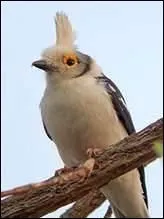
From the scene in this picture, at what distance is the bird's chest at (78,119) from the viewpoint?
504cm

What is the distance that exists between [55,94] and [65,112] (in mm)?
252

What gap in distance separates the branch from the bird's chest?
3.73 feet

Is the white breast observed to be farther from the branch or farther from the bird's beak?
the branch

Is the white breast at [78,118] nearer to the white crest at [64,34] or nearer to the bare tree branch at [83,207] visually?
the bare tree branch at [83,207]

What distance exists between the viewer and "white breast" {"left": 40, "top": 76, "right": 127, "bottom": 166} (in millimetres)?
5043

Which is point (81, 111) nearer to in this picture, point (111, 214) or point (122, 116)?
point (122, 116)

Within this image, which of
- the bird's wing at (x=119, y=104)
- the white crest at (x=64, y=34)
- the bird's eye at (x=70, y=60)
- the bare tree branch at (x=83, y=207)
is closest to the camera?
the bare tree branch at (x=83, y=207)

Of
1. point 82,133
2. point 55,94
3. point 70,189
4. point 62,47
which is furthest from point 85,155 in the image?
point 70,189

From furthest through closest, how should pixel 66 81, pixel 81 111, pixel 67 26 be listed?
pixel 67 26 < pixel 66 81 < pixel 81 111

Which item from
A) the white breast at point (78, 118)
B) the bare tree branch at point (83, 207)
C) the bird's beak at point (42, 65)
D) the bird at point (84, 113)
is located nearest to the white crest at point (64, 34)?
the bird at point (84, 113)

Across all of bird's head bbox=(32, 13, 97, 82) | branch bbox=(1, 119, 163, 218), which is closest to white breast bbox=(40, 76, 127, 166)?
Answer: bird's head bbox=(32, 13, 97, 82)

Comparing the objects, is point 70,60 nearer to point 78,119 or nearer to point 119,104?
point 119,104

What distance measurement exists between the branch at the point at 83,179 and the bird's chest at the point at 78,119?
3.73 feet

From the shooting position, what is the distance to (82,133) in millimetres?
5094
